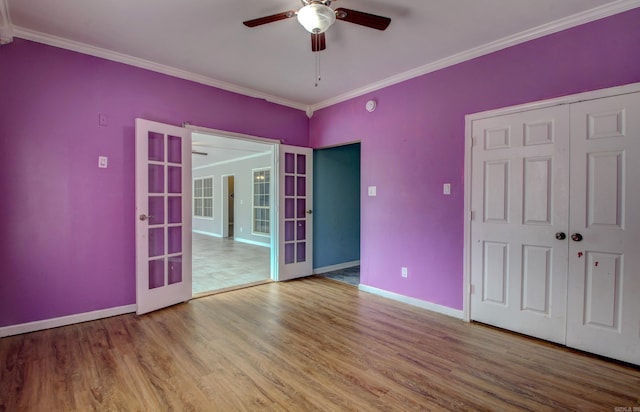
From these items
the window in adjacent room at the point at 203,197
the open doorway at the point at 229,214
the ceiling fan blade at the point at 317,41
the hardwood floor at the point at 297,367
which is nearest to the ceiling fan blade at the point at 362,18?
the ceiling fan blade at the point at 317,41

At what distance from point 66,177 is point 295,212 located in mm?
2847

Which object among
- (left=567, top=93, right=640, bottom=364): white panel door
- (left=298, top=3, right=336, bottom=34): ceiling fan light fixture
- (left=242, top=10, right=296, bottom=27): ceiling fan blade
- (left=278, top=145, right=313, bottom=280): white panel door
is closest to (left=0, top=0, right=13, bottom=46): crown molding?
(left=242, top=10, right=296, bottom=27): ceiling fan blade

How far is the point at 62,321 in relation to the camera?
304 centimetres

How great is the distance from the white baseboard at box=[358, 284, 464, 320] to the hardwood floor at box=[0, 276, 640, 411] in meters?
0.14

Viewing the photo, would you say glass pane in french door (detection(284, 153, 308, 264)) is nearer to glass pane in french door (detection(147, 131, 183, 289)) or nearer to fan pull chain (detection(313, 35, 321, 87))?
fan pull chain (detection(313, 35, 321, 87))

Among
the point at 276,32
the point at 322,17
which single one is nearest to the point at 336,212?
the point at 276,32

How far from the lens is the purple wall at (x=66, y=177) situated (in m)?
2.81

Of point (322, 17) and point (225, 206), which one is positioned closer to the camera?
point (322, 17)

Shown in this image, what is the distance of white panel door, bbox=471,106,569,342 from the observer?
8.77ft

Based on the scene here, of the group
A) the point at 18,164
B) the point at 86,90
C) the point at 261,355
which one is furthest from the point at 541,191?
the point at 18,164

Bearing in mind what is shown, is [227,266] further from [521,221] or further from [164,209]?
[521,221]

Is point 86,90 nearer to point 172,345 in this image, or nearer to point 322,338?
point 172,345

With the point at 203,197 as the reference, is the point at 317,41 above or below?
above

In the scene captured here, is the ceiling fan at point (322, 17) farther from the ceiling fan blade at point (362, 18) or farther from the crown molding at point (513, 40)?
the crown molding at point (513, 40)
